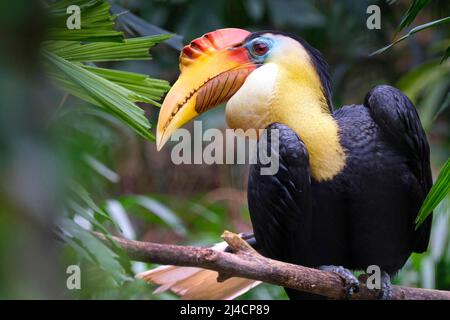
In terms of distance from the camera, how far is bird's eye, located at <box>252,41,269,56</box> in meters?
1.36

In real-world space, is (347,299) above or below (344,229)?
below

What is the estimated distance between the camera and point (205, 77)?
1326 millimetres

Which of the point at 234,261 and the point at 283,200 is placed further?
the point at 283,200

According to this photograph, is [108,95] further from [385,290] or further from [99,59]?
[385,290]

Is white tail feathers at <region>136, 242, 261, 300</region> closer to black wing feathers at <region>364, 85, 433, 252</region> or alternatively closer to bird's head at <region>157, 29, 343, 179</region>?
bird's head at <region>157, 29, 343, 179</region>

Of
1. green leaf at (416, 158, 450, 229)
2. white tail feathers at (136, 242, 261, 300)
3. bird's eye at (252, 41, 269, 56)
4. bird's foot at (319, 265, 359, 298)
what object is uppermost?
bird's eye at (252, 41, 269, 56)

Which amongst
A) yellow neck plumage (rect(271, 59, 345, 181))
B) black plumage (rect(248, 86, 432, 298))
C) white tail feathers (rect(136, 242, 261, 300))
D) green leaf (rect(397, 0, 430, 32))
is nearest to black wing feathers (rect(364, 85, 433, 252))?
black plumage (rect(248, 86, 432, 298))

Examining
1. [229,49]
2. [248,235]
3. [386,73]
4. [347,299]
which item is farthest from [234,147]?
[386,73]

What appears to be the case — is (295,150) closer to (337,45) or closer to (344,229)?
(344,229)

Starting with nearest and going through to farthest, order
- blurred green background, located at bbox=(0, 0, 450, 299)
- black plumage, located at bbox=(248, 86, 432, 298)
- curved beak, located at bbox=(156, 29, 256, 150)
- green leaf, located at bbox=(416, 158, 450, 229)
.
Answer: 1. blurred green background, located at bbox=(0, 0, 450, 299)
2. green leaf, located at bbox=(416, 158, 450, 229)
3. curved beak, located at bbox=(156, 29, 256, 150)
4. black plumage, located at bbox=(248, 86, 432, 298)

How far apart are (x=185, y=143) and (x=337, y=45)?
7.56 feet

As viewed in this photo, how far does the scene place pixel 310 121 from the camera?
1.37m

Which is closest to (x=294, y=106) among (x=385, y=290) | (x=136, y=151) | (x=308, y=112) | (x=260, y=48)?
(x=308, y=112)

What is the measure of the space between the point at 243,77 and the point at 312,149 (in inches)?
8.3
